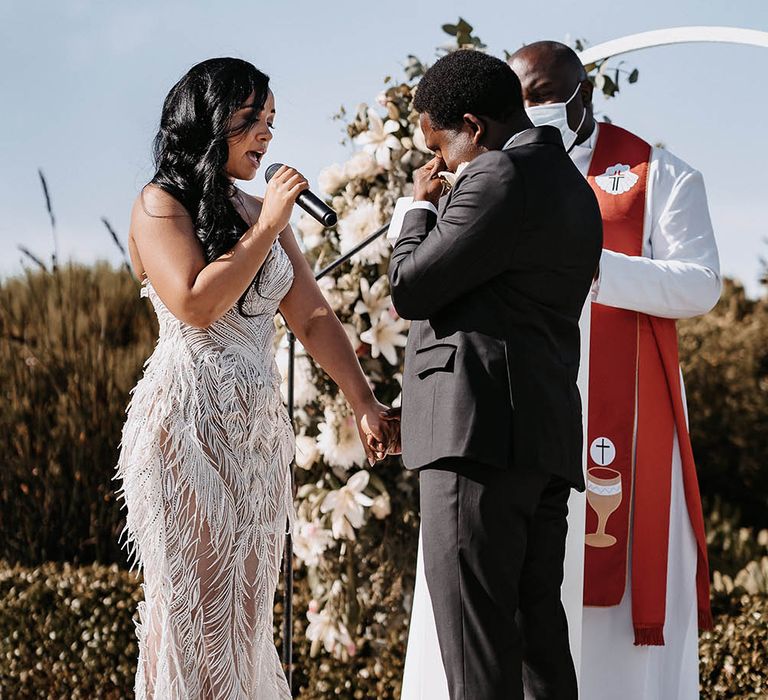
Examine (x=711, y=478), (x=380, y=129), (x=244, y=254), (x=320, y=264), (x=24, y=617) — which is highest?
(x=380, y=129)

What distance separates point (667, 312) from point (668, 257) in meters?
0.19

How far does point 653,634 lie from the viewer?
11.0ft

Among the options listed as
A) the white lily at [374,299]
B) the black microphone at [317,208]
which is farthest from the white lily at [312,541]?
the black microphone at [317,208]

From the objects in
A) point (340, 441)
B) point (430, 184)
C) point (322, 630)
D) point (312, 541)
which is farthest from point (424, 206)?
point (322, 630)

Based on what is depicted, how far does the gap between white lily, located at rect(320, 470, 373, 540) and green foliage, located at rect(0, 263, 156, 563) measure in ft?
6.44

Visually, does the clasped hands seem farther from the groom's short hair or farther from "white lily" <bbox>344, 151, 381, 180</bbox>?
"white lily" <bbox>344, 151, 381, 180</bbox>

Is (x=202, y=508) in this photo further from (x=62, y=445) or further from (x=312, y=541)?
(x=62, y=445)

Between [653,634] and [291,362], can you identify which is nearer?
[653,634]

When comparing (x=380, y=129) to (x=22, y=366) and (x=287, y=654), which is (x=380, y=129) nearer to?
(x=287, y=654)

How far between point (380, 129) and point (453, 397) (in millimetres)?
2399

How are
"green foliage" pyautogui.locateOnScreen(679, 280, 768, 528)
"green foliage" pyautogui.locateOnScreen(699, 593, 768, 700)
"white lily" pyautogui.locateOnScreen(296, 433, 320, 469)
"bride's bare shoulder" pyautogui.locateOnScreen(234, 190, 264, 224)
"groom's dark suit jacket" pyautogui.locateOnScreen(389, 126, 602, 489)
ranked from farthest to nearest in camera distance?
"green foliage" pyautogui.locateOnScreen(679, 280, 768, 528), "white lily" pyautogui.locateOnScreen(296, 433, 320, 469), "green foliage" pyautogui.locateOnScreen(699, 593, 768, 700), "bride's bare shoulder" pyautogui.locateOnScreen(234, 190, 264, 224), "groom's dark suit jacket" pyautogui.locateOnScreen(389, 126, 602, 489)

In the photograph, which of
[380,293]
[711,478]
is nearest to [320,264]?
[380,293]

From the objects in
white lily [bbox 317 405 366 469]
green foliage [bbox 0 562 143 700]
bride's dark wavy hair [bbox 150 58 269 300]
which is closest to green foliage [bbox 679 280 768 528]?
white lily [bbox 317 405 366 469]

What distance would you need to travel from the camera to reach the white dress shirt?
10.7ft
